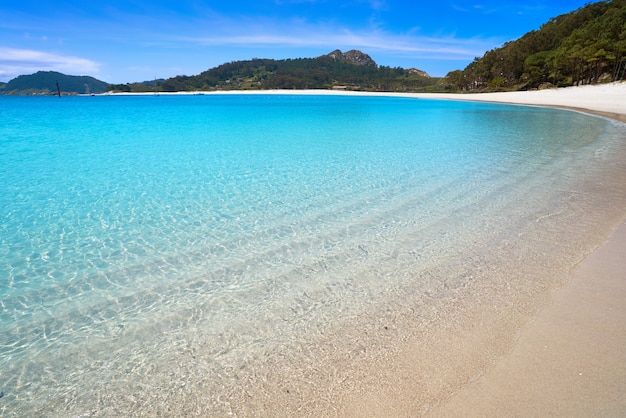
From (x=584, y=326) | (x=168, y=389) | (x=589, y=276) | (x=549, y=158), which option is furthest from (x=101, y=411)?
(x=549, y=158)

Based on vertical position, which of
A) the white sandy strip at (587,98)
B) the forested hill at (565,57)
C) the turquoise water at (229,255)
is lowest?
the turquoise water at (229,255)

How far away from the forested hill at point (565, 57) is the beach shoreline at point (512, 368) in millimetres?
67549

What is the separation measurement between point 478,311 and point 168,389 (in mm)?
3462

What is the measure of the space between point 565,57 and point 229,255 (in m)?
76.3

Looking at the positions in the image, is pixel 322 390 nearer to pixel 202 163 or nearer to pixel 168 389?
pixel 168 389

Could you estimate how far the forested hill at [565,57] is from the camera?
54.7 meters

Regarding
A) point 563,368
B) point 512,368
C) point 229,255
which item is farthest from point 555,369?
point 229,255

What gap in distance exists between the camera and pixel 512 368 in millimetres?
3113

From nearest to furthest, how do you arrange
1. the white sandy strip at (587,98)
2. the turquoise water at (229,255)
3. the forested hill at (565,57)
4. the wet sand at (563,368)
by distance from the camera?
the wet sand at (563,368) < the turquoise water at (229,255) < the white sandy strip at (587,98) < the forested hill at (565,57)

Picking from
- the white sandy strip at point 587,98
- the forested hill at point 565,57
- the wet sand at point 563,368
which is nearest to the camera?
the wet sand at point 563,368

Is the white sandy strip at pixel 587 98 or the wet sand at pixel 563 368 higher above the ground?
the white sandy strip at pixel 587 98

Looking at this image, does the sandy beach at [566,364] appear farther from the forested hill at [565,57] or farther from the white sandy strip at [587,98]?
the forested hill at [565,57]

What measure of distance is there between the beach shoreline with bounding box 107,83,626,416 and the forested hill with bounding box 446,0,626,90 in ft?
222

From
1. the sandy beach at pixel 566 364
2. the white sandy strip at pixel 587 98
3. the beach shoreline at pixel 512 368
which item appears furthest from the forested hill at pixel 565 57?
the beach shoreline at pixel 512 368
